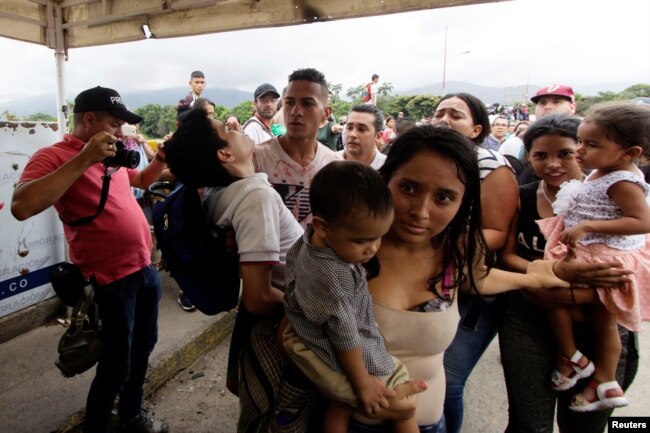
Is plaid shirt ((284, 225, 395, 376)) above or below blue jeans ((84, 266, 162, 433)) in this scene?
above

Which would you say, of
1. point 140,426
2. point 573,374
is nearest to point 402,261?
point 573,374

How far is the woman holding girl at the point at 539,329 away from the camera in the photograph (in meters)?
1.66

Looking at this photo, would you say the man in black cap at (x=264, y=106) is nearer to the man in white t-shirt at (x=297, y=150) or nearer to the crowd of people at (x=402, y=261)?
the man in white t-shirt at (x=297, y=150)

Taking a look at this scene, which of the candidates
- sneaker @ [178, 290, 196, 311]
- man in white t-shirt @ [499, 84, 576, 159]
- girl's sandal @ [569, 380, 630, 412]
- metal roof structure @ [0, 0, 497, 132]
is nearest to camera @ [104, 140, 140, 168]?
metal roof structure @ [0, 0, 497, 132]

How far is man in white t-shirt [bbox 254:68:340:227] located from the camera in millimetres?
2205

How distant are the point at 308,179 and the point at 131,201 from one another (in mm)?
1087

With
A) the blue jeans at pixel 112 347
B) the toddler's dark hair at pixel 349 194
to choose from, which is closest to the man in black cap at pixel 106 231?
the blue jeans at pixel 112 347

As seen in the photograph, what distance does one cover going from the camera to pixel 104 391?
201 cm

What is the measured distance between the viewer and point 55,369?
277 cm

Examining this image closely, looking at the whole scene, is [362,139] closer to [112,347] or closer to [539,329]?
[539,329]

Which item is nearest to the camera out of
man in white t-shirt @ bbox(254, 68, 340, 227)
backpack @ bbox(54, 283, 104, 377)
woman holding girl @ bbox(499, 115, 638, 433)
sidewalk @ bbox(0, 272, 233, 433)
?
woman holding girl @ bbox(499, 115, 638, 433)

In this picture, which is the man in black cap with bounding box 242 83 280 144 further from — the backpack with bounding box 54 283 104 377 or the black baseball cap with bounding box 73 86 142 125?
the backpack with bounding box 54 283 104 377

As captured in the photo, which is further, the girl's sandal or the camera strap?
the camera strap

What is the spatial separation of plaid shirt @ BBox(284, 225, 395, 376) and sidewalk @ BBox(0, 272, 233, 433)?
6.96ft
